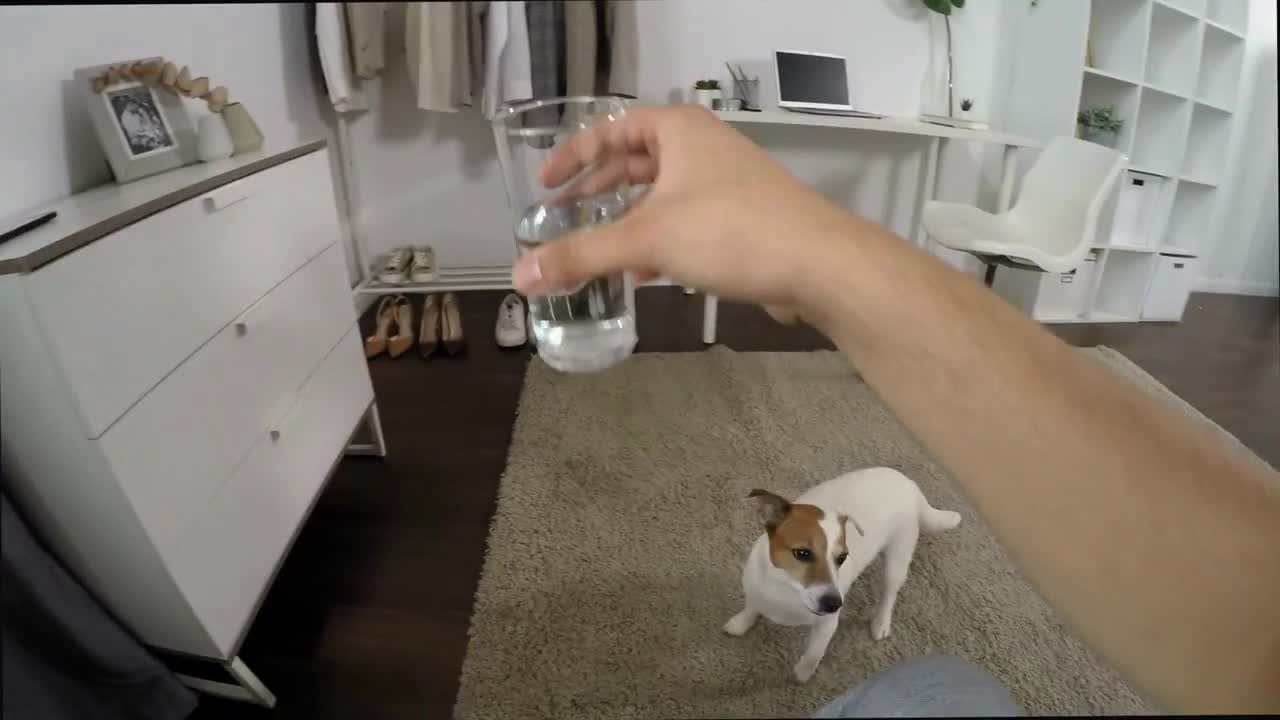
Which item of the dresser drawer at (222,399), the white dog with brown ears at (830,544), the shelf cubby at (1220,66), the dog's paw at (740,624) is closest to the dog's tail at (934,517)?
the white dog with brown ears at (830,544)

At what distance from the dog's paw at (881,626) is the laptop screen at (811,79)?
489mm

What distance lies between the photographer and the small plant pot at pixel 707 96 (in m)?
0.47

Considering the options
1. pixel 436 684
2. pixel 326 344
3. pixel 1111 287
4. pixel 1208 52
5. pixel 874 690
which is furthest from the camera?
pixel 326 344

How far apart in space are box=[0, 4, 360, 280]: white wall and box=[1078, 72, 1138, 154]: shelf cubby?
620 mm

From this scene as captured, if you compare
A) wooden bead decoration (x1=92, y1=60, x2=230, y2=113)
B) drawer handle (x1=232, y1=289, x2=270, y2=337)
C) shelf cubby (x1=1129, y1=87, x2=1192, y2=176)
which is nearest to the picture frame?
wooden bead decoration (x1=92, y1=60, x2=230, y2=113)

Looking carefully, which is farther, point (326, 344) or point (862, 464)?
point (326, 344)

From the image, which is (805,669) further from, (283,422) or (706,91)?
(283,422)

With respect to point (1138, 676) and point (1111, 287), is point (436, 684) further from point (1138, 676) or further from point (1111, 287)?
point (1111, 287)

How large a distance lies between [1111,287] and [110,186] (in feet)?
3.47

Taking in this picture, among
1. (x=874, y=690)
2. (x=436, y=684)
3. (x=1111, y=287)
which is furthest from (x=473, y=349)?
(x=1111, y=287)

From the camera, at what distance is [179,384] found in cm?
63

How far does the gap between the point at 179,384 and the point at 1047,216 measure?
0.85m

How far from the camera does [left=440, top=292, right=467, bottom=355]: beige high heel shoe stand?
2.15 ft

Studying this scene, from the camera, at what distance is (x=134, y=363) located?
57 centimetres
